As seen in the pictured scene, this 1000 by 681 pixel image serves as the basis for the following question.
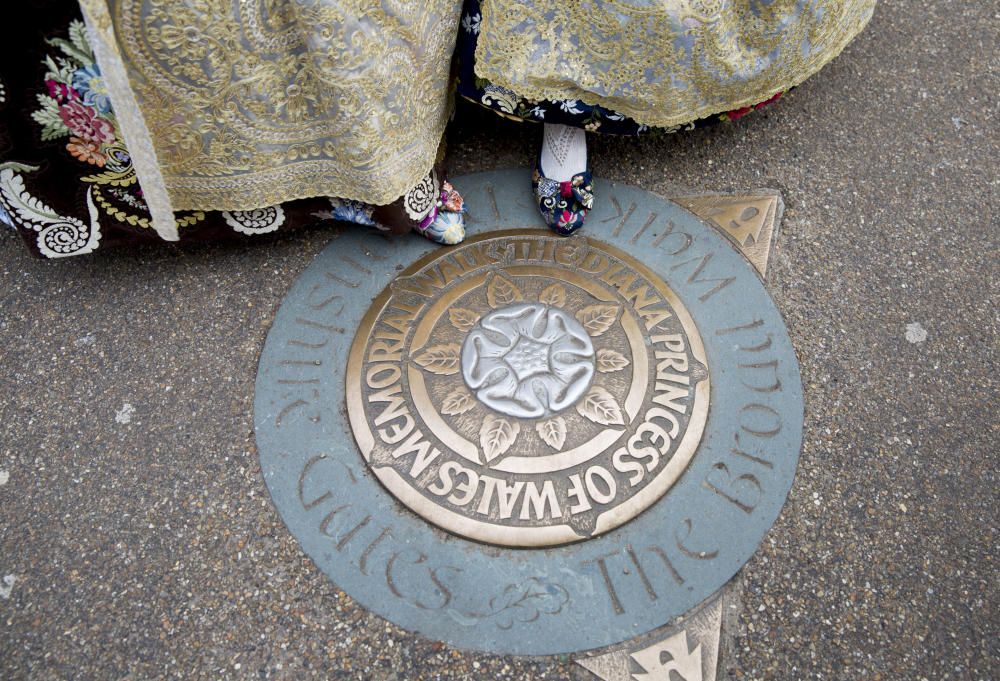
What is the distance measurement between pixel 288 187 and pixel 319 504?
67cm

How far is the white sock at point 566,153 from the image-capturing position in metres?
1.65

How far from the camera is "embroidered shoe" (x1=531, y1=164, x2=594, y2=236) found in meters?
1.64

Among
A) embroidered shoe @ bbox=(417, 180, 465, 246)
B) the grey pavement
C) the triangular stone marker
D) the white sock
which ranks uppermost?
the white sock

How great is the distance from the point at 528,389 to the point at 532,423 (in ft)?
0.25

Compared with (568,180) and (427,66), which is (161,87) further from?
(568,180)

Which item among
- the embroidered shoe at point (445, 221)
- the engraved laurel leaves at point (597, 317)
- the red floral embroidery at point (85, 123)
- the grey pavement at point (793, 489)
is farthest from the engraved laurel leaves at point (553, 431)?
the red floral embroidery at point (85, 123)

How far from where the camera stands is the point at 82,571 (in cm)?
130

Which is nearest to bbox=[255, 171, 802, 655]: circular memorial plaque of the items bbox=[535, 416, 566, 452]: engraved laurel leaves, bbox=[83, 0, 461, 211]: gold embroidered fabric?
bbox=[535, 416, 566, 452]: engraved laurel leaves

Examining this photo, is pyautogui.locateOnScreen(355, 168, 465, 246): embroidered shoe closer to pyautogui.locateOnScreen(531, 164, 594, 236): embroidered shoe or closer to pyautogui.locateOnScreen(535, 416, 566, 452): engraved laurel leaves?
pyautogui.locateOnScreen(531, 164, 594, 236): embroidered shoe

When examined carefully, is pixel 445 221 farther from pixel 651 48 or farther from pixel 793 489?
pixel 793 489

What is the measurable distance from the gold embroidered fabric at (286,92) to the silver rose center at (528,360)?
373 millimetres

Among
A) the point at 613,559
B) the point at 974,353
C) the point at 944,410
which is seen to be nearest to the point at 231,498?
the point at 613,559

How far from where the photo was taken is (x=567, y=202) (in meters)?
1.66

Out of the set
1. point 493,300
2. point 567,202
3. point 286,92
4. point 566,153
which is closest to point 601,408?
point 493,300
